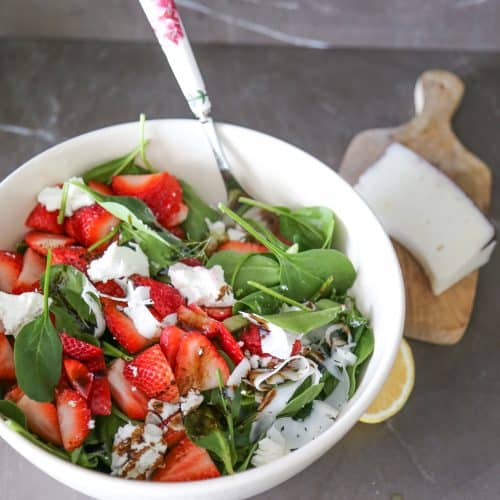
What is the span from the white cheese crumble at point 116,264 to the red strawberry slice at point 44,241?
0.24 ft

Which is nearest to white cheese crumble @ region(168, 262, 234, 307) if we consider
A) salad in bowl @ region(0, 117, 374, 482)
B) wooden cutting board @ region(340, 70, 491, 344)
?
salad in bowl @ region(0, 117, 374, 482)

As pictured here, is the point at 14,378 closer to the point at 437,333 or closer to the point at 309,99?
the point at 437,333

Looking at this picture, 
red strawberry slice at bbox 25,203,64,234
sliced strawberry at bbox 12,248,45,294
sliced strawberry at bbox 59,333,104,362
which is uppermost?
red strawberry slice at bbox 25,203,64,234

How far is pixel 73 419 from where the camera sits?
823 mm

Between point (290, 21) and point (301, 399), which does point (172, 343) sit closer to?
point (301, 399)

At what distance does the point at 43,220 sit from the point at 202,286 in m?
0.24

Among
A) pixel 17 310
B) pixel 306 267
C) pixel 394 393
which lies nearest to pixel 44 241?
pixel 17 310

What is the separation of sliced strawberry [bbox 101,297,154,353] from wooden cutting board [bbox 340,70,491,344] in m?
0.45

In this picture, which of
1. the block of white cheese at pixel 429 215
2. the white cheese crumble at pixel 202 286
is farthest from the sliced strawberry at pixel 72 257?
the block of white cheese at pixel 429 215

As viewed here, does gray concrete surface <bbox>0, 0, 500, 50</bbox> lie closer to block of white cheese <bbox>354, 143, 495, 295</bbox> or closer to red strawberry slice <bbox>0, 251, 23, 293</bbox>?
block of white cheese <bbox>354, 143, 495, 295</bbox>

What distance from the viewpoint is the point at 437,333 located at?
1.15 m

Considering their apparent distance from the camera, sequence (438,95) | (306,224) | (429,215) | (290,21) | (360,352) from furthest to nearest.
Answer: (290,21), (438,95), (429,215), (306,224), (360,352)

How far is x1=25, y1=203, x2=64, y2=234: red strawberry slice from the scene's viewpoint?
39.6 inches

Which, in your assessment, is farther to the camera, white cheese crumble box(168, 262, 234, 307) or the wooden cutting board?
the wooden cutting board
